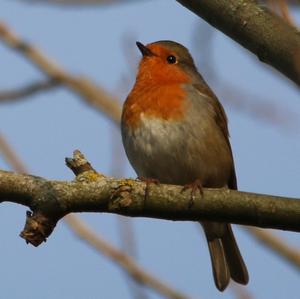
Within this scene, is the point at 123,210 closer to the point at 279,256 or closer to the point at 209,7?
the point at 209,7

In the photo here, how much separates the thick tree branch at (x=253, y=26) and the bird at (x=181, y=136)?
1.97 m

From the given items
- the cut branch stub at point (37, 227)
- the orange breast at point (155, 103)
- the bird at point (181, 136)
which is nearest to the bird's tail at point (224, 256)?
the bird at point (181, 136)

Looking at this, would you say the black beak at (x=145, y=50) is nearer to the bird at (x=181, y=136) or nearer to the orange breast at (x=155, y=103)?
the bird at (x=181, y=136)

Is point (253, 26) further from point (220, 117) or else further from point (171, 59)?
point (171, 59)

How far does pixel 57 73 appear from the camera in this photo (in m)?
6.99

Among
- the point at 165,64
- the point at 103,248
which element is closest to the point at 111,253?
the point at 103,248

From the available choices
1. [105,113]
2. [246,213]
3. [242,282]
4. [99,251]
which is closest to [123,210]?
[246,213]

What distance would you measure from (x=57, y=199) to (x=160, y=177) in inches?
82.9

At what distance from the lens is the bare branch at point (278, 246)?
194 inches

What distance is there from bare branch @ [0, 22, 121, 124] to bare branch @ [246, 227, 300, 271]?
7.49 feet

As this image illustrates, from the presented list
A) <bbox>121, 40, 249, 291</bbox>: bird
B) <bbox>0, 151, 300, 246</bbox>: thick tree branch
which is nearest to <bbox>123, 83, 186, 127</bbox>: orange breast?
<bbox>121, 40, 249, 291</bbox>: bird

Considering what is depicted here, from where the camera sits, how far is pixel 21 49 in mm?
6938

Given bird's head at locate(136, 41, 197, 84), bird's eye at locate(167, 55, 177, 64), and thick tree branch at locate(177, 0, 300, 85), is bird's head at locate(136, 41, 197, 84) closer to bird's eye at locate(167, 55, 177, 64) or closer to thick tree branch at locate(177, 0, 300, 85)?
bird's eye at locate(167, 55, 177, 64)

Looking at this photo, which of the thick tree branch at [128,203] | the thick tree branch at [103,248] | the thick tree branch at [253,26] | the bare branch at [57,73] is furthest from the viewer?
the bare branch at [57,73]
